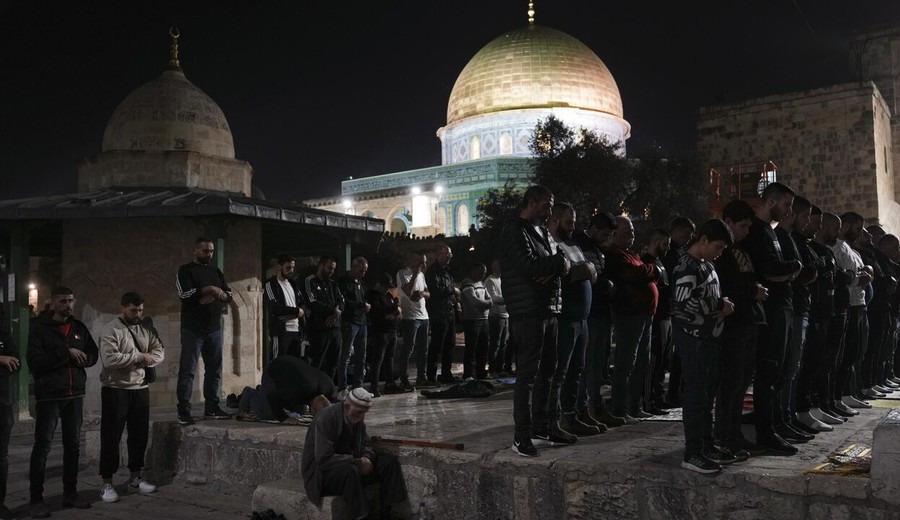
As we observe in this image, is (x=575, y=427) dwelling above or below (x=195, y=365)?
below

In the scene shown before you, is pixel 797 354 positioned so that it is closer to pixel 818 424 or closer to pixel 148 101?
pixel 818 424

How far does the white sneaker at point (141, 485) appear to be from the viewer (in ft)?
19.9

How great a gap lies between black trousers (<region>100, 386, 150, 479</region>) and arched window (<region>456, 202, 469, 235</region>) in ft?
111

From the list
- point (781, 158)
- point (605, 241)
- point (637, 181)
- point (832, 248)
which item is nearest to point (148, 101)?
point (605, 241)

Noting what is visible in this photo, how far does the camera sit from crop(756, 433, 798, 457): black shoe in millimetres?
4414

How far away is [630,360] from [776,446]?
1.41 m

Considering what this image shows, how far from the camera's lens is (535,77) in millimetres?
41250

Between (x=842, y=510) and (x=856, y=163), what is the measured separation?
25.5 meters

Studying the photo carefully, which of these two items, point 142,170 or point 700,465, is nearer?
point 700,465

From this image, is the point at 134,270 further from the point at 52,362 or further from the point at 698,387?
the point at 698,387

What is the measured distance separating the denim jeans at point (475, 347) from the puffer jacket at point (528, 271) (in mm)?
5005

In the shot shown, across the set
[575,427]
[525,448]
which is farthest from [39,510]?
[575,427]

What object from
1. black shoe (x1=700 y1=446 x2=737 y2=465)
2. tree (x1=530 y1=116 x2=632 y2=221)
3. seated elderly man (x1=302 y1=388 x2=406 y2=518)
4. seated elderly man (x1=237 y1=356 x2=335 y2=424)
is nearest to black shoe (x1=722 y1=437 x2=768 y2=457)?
black shoe (x1=700 y1=446 x2=737 y2=465)

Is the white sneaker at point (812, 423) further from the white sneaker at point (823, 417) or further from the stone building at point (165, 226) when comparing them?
the stone building at point (165, 226)
